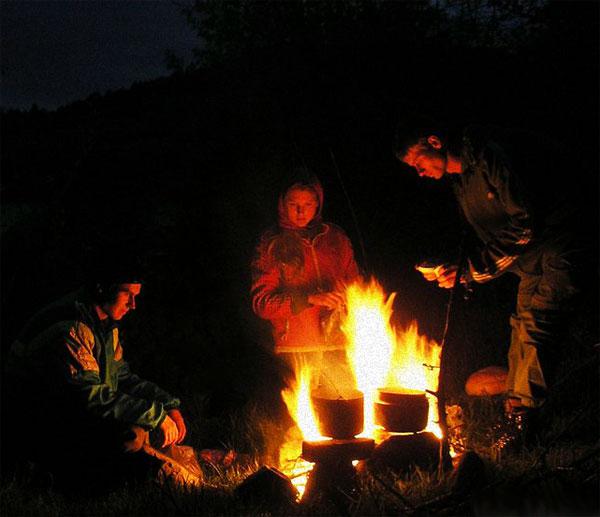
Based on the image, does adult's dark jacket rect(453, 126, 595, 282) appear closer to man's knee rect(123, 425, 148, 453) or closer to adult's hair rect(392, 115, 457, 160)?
adult's hair rect(392, 115, 457, 160)

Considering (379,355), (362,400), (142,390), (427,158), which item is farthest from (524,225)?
(142,390)

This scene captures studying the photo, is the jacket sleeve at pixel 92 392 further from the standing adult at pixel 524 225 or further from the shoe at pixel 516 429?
the shoe at pixel 516 429

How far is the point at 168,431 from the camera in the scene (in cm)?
416

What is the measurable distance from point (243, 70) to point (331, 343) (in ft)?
14.4

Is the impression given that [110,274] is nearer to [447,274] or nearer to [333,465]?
[333,465]

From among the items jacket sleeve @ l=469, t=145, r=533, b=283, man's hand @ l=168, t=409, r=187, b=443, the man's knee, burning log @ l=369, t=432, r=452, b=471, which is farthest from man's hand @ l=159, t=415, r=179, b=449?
jacket sleeve @ l=469, t=145, r=533, b=283

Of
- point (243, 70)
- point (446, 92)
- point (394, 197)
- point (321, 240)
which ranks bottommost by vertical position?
point (321, 240)

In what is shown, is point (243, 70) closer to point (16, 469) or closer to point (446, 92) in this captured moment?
point (446, 92)

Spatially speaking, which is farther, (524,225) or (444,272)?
(444,272)

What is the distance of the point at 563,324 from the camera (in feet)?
14.8

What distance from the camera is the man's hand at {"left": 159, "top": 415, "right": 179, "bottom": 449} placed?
414cm

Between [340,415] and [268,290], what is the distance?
157 centimetres

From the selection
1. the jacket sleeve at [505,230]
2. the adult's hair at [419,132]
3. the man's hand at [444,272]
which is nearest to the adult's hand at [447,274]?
the man's hand at [444,272]

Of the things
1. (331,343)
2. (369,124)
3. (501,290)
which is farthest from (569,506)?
(369,124)
